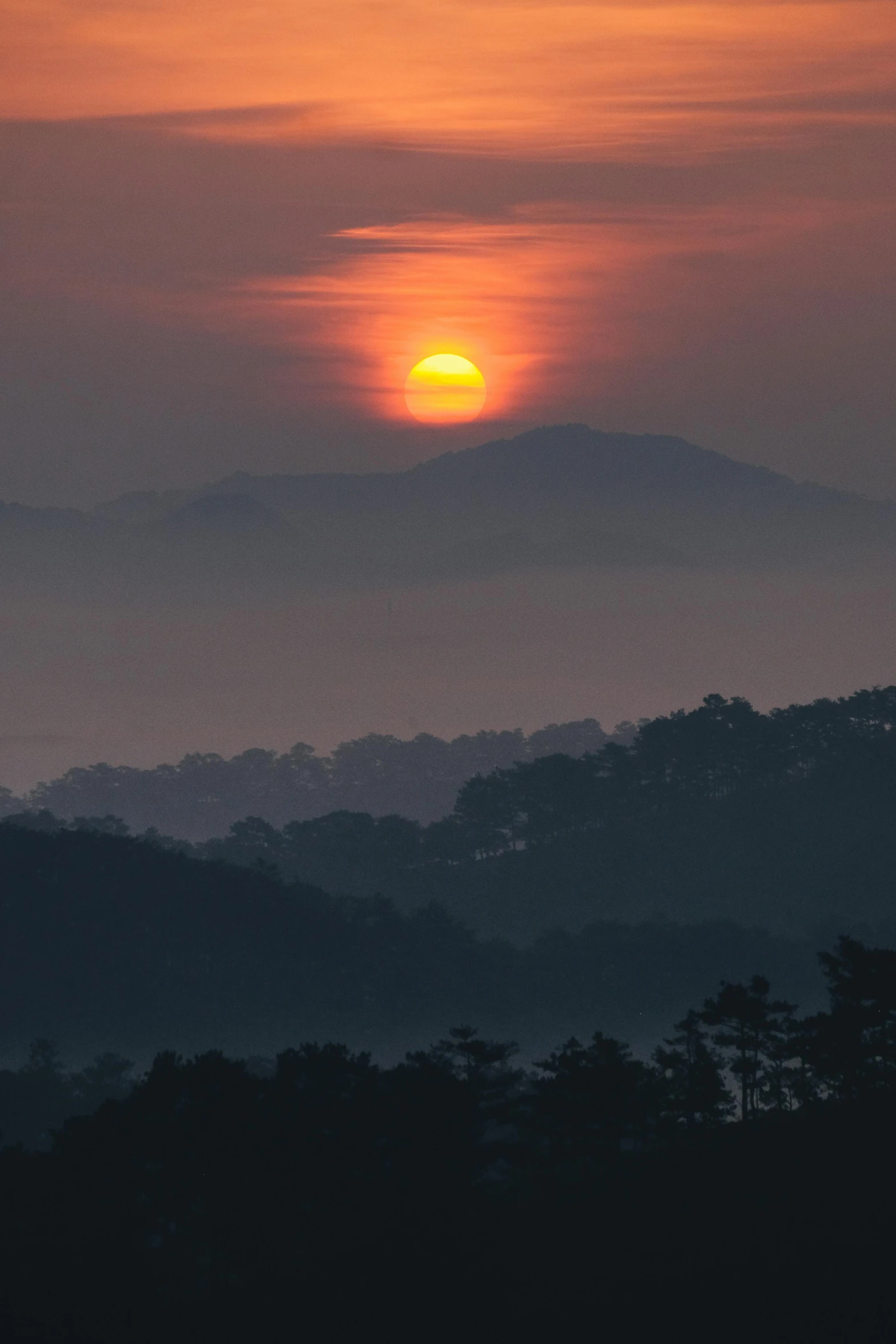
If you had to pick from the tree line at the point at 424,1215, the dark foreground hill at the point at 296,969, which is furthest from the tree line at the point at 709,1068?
the dark foreground hill at the point at 296,969

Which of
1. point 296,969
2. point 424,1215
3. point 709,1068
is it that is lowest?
point 424,1215

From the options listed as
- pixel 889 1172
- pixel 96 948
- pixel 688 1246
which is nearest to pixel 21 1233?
pixel 688 1246

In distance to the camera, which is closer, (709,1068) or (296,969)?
(709,1068)

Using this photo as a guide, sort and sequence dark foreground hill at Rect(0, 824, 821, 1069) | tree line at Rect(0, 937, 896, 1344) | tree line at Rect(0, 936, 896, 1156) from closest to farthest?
tree line at Rect(0, 937, 896, 1344) < tree line at Rect(0, 936, 896, 1156) < dark foreground hill at Rect(0, 824, 821, 1069)

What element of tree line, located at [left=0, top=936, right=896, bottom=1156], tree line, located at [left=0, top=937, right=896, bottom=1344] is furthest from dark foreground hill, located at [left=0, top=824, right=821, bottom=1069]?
tree line, located at [left=0, top=937, right=896, bottom=1344]

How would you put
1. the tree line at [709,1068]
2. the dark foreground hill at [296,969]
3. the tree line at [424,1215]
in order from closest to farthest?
the tree line at [424,1215] < the tree line at [709,1068] < the dark foreground hill at [296,969]

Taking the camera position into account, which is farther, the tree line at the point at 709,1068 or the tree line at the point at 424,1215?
the tree line at the point at 709,1068

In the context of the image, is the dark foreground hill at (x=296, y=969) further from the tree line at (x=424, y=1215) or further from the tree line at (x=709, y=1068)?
the tree line at (x=424, y=1215)

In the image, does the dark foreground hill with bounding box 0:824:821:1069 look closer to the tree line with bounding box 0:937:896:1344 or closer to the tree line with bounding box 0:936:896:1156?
the tree line with bounding box 0:936:896:1156

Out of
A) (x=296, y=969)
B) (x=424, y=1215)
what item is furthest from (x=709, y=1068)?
(x=296, y=969)

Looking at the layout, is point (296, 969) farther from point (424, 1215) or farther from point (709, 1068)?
point (424, 1215)

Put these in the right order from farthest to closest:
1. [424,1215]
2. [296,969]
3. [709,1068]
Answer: [296,969]
[709,1068]
[424,1215]

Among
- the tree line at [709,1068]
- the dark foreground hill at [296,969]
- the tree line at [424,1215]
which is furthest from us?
the dark foreground hill at [296,969]

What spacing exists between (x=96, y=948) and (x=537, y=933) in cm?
5013
